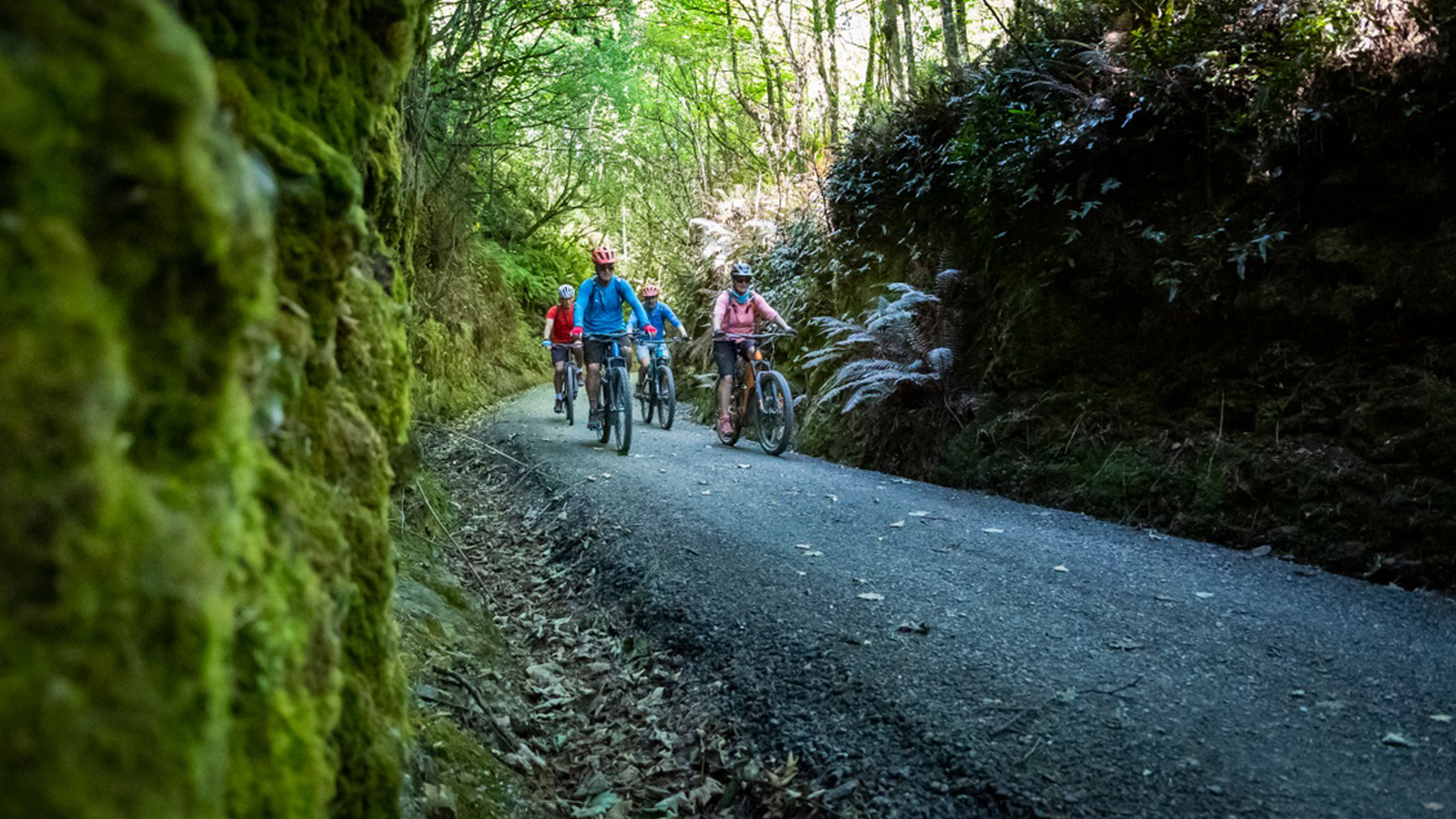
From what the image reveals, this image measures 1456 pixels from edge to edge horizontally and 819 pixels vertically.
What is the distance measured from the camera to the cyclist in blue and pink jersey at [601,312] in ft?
32.7

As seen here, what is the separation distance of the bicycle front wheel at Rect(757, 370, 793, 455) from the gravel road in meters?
3.28

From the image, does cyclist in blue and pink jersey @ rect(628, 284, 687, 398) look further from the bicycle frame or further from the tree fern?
the tree fern

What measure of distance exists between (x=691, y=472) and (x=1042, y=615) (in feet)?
14.7

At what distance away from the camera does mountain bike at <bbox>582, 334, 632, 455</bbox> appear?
31.8 ft

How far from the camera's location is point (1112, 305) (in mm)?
7074

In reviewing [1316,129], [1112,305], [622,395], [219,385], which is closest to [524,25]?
[622,395]

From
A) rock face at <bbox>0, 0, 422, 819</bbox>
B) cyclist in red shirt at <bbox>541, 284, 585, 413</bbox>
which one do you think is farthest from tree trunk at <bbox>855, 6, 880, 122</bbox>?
rock face at <bbox>0, 0, 422, 819</bbox>

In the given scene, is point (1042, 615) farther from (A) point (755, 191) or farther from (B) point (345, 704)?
(A) point (755, 191)

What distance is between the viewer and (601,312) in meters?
10.2

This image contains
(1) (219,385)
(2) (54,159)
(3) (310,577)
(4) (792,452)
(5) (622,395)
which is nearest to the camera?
(2) (54,159)

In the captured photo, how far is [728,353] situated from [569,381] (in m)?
3.87

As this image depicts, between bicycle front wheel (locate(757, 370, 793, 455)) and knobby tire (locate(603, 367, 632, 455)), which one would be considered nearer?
bicycle front wheel (locate(757, 370, 793, 455))

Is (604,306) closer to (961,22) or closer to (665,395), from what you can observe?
(665,395)

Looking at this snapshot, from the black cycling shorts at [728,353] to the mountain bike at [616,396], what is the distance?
114 centimetres
